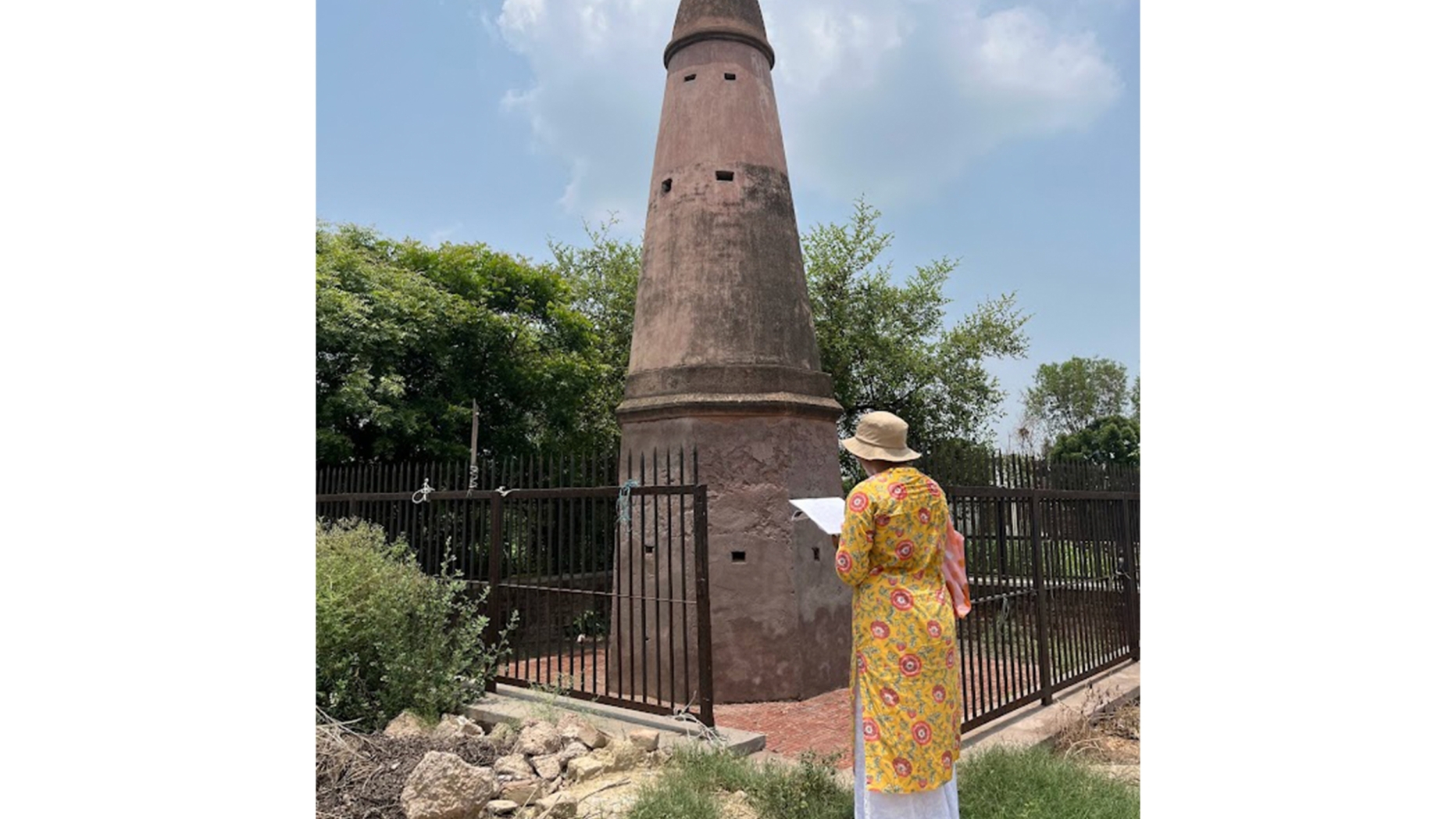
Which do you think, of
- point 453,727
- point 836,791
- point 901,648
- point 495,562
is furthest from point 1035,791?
point 495,562

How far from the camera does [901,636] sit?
3777 mm

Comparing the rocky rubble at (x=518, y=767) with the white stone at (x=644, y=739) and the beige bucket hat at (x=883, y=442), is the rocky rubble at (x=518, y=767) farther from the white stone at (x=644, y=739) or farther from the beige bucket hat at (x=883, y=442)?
the beige bucket hat at (x=883, y=442)

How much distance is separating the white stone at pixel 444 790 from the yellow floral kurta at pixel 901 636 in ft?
7.39

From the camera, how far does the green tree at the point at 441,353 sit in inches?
499

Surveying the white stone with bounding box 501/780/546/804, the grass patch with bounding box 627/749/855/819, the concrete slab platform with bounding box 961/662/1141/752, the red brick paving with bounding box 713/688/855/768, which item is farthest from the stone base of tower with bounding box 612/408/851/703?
the white stone with bounding box 501/780/546/804

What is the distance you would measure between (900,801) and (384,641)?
4.53 meters

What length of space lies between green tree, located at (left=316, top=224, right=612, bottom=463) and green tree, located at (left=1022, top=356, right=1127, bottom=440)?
32.2m

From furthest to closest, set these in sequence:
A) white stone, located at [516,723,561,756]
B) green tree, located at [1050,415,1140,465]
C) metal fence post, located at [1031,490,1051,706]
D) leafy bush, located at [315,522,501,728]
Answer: green tree, located at [1050,415,1140,465] < metal fence post, located at [1031,490,1051,706] < leafy bush, located at [315,522,501,728] < white stone, located at [516,723,561,756]

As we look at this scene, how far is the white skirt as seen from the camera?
3803 mm

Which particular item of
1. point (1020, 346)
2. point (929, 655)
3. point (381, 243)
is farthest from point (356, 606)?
point (1020, 346)

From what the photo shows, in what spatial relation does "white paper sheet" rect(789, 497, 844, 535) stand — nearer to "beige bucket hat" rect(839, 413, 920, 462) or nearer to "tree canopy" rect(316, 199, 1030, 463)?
"beige bucket hat" rect(839, 413, 920, 462)

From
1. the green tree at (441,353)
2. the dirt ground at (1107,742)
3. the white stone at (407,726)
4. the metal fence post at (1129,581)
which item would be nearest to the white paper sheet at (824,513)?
the dirt ground at (1107,742)

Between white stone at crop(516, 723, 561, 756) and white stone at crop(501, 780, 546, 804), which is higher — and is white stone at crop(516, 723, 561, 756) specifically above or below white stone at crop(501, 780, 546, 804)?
above

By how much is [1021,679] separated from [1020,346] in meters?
13.6
